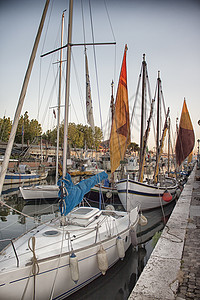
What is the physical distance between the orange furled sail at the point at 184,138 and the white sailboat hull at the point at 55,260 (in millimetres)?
22246

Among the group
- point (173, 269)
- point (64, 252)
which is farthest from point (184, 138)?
point (64, 252)

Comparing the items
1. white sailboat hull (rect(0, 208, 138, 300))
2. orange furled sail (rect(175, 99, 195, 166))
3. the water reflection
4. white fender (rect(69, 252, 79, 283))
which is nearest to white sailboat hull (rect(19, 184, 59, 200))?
the water reflection

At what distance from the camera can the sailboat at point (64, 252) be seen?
4.58m

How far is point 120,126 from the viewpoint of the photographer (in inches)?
589

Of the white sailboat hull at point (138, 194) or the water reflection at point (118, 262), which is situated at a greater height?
the white sailboat hull at point (138, 194)

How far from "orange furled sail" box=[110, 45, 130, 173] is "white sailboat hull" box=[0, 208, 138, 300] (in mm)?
7543

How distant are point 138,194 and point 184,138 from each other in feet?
55.8

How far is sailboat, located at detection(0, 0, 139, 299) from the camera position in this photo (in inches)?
180

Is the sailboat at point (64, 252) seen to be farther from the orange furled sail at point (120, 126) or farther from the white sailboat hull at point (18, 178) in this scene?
the white sailboat hull at point (18, 178)

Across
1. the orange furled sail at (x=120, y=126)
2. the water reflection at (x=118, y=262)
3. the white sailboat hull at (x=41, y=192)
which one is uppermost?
the orange furled sail at (x=120, y=126)

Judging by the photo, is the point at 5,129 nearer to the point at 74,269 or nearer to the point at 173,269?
the point at 74,269

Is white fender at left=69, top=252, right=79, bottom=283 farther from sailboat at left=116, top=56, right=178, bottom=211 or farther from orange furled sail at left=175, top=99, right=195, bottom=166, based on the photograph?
orange furled sail at left=175, top=99, right=195, bottom=166

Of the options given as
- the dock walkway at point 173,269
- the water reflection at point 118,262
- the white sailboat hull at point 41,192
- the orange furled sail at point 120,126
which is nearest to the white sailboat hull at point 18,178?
the white sailboat hull at point 41,192

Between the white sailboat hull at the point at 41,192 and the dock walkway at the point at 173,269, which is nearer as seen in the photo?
the dock walkway at the point at 173,269
